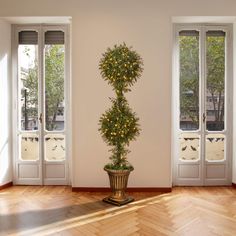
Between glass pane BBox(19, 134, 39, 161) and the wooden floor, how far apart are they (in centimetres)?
60

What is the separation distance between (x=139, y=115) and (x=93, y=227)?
2.06 meters

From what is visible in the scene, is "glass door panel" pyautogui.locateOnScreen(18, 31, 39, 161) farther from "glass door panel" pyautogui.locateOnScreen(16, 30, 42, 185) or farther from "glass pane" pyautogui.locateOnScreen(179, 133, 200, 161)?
"glass pane" pyautogui.locateOnScreen(179, 133, 200, 161)

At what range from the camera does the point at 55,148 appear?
550 centimetres

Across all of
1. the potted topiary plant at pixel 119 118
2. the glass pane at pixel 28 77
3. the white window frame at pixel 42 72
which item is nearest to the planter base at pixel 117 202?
the potted topiary plant at pixel 119 118

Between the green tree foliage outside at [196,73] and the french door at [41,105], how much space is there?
2.09 meters

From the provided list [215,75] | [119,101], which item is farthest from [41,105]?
[215,75]

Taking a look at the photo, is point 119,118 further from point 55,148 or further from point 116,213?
point 55,148

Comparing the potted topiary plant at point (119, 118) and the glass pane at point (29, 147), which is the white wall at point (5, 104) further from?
the potted topiary plant at point (119, 118)

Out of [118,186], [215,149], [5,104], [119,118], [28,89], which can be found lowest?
[118,186]

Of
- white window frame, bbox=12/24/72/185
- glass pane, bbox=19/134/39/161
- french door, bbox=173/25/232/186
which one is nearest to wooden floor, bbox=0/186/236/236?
french door, bbox=173/25/232/186

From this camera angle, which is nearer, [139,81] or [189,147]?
[139,81]

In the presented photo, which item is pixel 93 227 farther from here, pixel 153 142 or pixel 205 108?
pixel 205 108

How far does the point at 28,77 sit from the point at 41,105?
21.9 inches

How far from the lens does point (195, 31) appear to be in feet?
17.8
